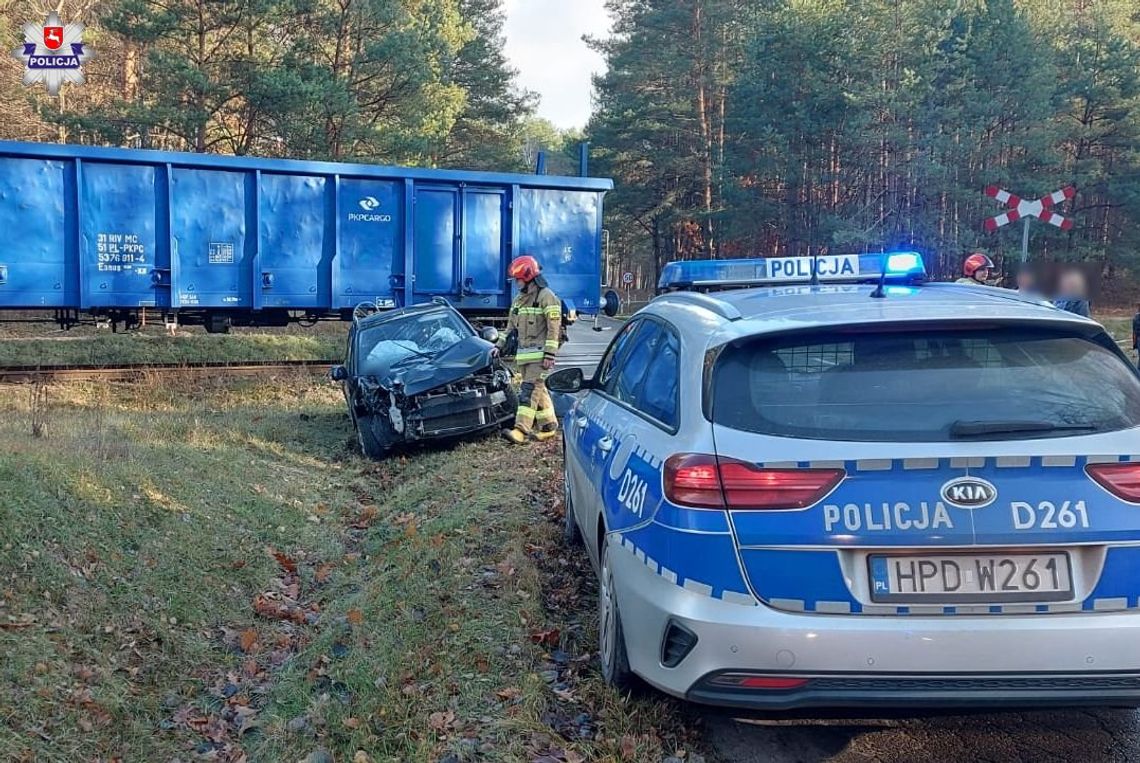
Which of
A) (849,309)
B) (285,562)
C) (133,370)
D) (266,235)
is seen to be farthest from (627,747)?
(266,235)

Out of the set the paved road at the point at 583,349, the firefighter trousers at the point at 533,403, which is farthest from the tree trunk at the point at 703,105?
the firefighter trousers at the point at 533,403

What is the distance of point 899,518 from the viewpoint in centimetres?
250

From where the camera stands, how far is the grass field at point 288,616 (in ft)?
11.1

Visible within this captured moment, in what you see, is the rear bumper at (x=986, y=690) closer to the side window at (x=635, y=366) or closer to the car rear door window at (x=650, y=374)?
the car rear door window at (x=650, y=374)

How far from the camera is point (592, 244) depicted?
14.8m

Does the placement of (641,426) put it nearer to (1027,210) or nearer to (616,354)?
(616,354)

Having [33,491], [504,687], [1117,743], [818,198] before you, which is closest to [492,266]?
[33,491]

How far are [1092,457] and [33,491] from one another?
17.2 ft

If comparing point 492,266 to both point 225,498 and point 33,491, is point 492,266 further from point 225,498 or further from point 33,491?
point 33,491

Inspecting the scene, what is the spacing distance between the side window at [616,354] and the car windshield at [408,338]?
4.29 meters

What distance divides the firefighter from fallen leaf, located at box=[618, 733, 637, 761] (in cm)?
528

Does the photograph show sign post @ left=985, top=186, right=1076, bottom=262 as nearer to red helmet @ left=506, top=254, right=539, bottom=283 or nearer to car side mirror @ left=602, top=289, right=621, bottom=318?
car side mirror @ left=602, top=289, right=621, bottom=318

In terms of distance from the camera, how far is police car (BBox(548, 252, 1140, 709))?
2.47m
